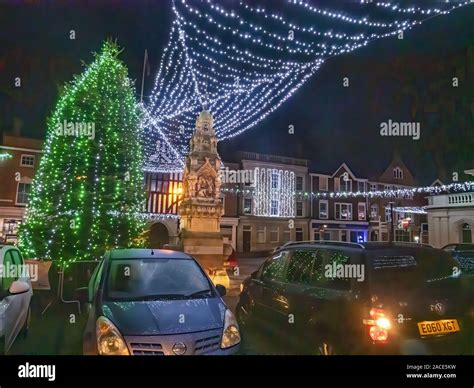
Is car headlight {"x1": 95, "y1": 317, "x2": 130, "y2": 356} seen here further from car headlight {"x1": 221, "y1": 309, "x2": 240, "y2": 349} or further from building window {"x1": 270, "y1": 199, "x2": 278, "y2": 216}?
building window {"x1": 270, "y1": 199, "x2": 278, "y2": 216}

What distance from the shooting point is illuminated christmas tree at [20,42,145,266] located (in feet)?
29.0

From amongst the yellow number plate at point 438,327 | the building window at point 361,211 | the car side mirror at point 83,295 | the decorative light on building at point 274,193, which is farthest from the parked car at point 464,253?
the decorative light on building at point 274,193

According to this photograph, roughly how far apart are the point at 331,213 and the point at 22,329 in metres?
13.1

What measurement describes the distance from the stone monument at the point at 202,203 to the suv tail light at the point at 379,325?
8072 mm

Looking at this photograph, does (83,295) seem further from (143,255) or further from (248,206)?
(248,206)

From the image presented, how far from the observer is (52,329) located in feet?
16.3

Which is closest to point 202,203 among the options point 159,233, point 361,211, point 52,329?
point 52,329

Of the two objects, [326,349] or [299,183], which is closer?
[326,349]

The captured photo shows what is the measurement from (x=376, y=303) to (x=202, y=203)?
8.63m

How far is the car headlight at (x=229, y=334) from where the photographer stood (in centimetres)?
307

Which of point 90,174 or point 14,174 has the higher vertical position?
point 14,174

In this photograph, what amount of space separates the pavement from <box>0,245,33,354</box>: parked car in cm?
22

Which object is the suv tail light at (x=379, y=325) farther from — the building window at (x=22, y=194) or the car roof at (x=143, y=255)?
the building window at (x=22, y=194)

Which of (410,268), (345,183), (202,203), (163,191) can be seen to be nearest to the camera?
(410,268)
